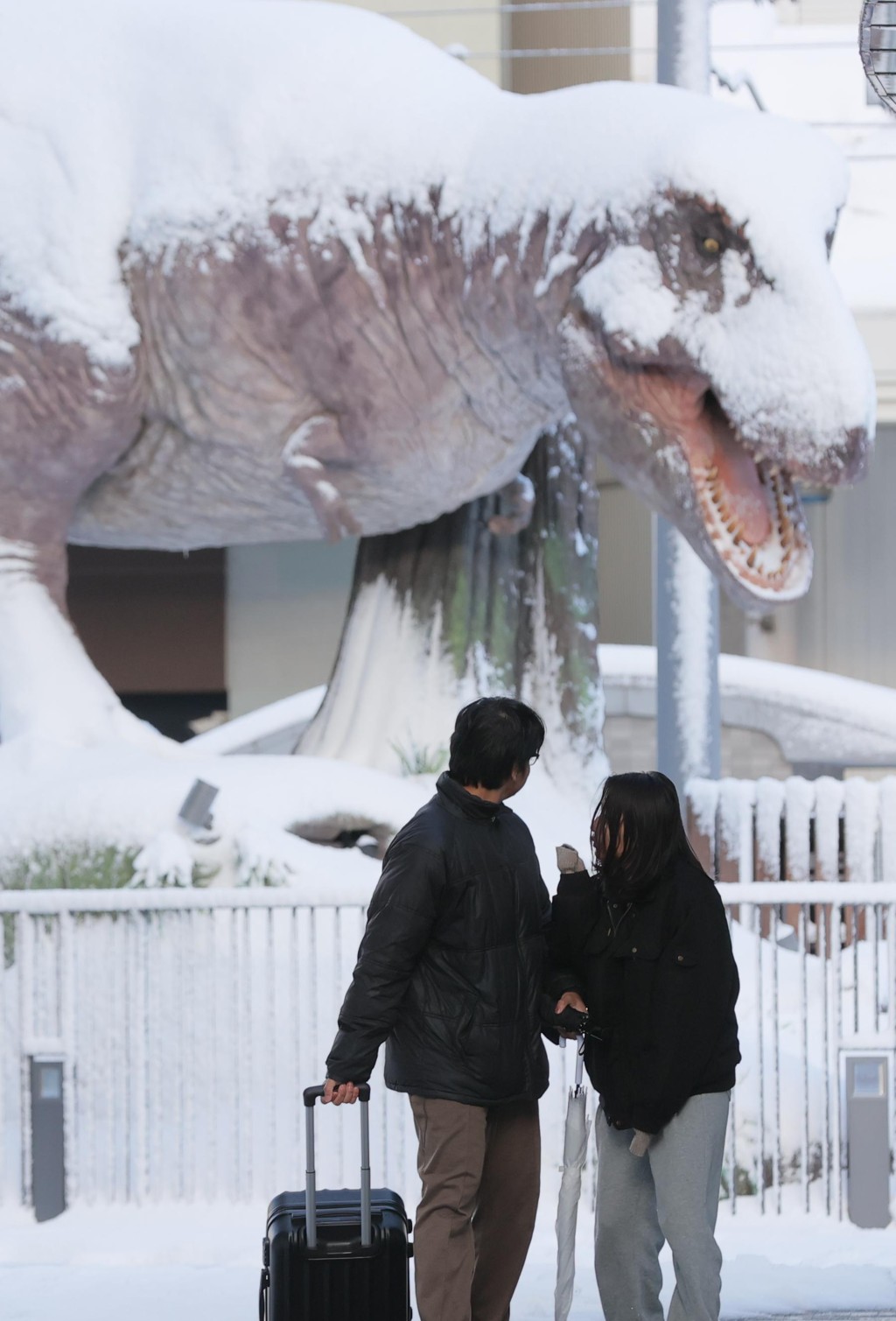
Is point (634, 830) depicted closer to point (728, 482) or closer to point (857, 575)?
point (728, 482)

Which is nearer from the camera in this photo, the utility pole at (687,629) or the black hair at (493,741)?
the black hair at (493,741)

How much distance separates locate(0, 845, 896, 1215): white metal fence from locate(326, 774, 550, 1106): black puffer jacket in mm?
1604

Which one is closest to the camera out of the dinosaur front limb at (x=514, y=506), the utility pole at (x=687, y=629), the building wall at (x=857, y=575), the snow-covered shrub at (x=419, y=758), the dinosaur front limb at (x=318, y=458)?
the dinosaur front limb at (x=318, y=458)

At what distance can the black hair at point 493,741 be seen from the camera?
314 centimetres

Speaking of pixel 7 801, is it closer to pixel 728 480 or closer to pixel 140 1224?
pixel 140 1224

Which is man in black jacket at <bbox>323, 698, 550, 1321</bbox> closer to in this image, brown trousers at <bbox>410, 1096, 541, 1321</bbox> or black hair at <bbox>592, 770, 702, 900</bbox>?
brown trousers at <bbox>410, 1096, 541, 1321</bbox>

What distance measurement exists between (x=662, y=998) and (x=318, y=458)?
3.69 m

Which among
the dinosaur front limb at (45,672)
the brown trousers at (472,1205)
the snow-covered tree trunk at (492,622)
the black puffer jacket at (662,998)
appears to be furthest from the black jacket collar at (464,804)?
the snow-covered tree trunk at (492,622)

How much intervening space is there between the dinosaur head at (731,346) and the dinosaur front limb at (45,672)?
2.05 metres

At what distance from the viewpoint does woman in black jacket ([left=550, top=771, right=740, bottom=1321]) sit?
3.04 meters

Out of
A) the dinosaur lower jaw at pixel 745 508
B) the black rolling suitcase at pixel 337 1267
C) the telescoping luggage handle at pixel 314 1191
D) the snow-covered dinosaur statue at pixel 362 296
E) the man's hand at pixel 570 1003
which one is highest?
the snow-covered dinosaur statue at pixel 362 296

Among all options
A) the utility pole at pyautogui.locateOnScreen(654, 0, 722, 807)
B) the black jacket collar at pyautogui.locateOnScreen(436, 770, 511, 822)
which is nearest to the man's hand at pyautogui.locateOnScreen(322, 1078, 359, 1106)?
the black jacket collar at pyautogui.locateOnScreen(436, 770, 511, 822)

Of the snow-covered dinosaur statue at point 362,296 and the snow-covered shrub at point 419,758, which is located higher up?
the snow-covered dinosaur statue at point 362,296

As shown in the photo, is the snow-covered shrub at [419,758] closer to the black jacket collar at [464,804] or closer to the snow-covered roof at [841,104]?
the black jacket collar at [464,804]
